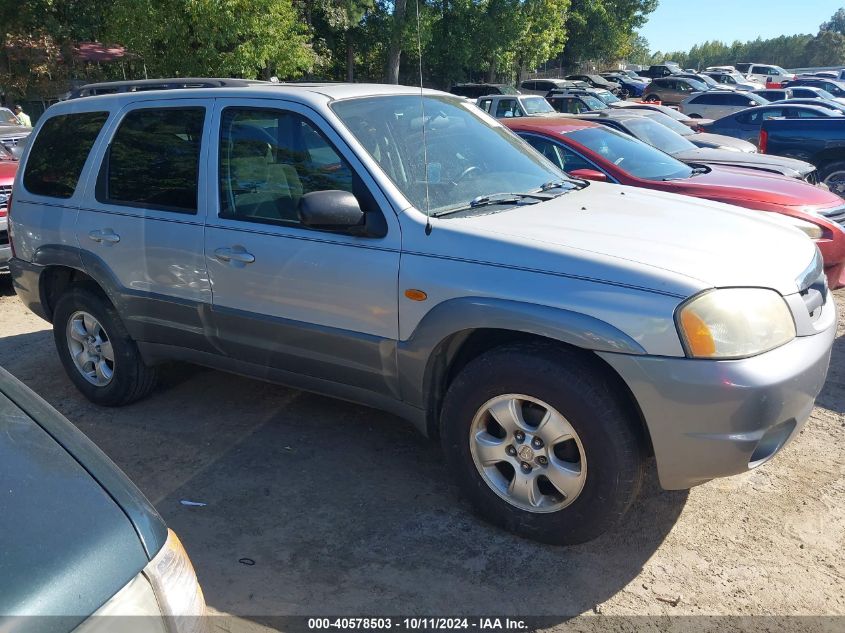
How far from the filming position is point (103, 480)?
1.90 metres

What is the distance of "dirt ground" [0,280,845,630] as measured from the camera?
116 inches

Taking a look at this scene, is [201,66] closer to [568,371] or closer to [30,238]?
[30,238]

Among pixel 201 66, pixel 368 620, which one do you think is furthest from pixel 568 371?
pixel 201 66

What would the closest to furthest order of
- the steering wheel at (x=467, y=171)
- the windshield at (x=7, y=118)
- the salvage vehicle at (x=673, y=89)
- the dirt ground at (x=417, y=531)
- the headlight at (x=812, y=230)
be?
the dirt ground at (x=417, y=531), the steering wheel at (x=467, y=171), the headlight at (x=812, y=230), the windshield at (x=7, y=118), the salvage vehicle at (x=673, y=89)

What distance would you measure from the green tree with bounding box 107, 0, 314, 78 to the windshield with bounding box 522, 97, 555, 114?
594 cm

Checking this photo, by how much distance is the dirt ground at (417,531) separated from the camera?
296 cm

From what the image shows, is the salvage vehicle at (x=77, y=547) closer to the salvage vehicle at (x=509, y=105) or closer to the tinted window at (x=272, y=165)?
the tinted window at (x=272, y=165)

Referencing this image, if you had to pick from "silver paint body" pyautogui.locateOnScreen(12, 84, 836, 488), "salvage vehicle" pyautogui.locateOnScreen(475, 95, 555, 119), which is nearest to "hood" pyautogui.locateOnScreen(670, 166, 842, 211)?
"silver paint body" pyautogui.locateOnScreen(12, 84, 836, 488)

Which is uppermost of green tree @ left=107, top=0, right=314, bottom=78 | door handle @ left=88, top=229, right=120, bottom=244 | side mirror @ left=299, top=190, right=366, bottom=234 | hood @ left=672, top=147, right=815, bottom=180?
green tree @ left=107, top=0, right=314, bottom=78

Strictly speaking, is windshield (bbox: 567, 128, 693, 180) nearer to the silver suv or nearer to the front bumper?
the silver suv

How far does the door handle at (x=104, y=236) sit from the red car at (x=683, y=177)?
3.74 meters

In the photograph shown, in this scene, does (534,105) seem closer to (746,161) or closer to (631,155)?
(746,161)

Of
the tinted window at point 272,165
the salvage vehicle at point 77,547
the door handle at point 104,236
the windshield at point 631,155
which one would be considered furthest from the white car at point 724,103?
the salvage vehicle at point 77,547

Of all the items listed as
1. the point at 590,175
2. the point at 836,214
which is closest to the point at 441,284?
the point at 590,175
